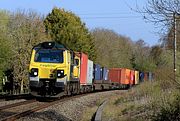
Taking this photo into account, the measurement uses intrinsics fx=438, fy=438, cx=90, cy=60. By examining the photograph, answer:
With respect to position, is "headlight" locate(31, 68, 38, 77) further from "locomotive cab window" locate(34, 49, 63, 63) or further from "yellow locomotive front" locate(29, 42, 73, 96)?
"locomotive cab window" locate(34, 49, 63, 63)

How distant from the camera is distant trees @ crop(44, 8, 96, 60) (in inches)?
2436

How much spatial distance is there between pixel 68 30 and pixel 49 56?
36168 mm

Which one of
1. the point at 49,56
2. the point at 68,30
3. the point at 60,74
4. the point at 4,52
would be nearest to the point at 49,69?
the point at 60,74

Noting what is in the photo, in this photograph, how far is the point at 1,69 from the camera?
42.3 metres

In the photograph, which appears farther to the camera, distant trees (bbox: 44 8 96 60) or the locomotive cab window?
distant trees (bbox: 44 8 96 60)

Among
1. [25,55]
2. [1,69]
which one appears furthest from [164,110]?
[25,55]

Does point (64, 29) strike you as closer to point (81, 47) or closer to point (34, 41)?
point (81, 47)

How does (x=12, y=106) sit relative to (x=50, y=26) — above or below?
below

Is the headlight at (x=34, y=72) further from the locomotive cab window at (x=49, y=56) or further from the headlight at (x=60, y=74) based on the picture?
the headlight at (x=60, y=74)

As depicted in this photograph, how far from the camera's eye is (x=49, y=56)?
2650 cm

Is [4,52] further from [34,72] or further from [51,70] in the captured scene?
[51,70]

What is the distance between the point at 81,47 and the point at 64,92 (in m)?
37.2

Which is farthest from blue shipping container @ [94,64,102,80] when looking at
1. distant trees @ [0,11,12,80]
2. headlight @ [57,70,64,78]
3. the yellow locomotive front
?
headlight @ [57,70,64,78]

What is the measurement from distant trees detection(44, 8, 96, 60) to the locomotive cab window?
1335 inches
